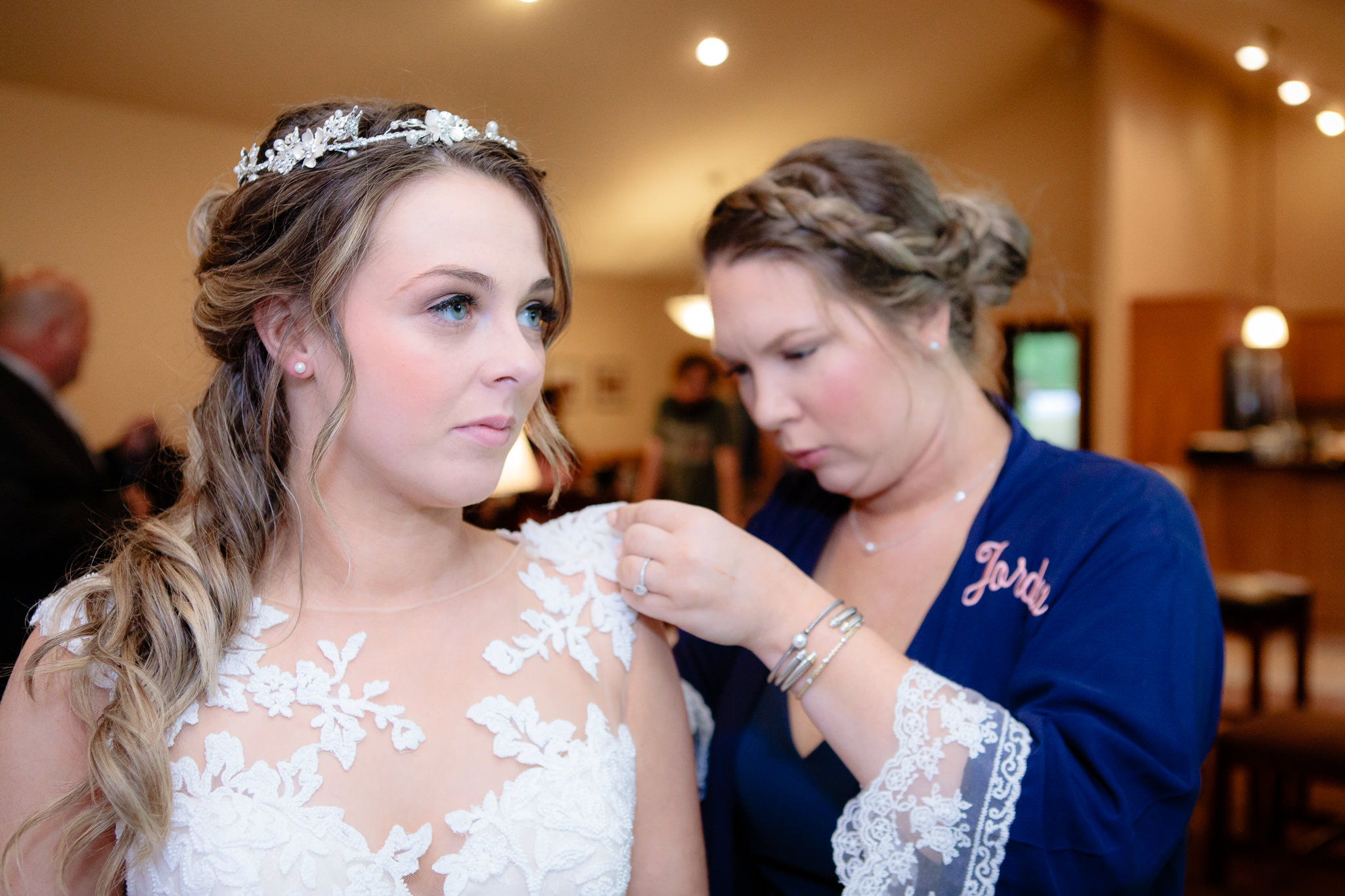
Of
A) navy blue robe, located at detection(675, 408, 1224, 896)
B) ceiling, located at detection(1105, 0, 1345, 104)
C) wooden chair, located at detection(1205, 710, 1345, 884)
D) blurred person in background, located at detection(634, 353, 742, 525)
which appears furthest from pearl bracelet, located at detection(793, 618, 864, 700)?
ceiling, located at detection(1105, 0, 1345, 104)

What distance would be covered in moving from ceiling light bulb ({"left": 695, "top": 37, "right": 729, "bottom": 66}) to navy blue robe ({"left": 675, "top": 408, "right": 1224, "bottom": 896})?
78 centimetres

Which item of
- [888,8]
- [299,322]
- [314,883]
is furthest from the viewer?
[888,8]

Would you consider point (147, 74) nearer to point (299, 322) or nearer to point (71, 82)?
point (71, 82)

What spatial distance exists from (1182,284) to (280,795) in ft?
28.5

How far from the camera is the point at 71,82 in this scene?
4.06 feet

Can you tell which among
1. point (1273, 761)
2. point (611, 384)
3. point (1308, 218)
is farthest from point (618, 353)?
point (1308, 218)

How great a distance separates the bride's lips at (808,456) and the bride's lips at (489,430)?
1.65 feet

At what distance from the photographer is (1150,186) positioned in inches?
295

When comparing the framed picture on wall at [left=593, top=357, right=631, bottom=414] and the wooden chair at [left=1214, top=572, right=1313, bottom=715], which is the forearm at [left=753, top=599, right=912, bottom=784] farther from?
the wooden chair at [left=1214, top=572, right=1313, bottom=715]

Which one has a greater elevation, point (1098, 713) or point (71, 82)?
point (71, 82)

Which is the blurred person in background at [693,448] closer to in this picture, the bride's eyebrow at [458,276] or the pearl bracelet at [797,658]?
the pearl bracelet at [797,658]

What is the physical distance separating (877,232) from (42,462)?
1199 mm

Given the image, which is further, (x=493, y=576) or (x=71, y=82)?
(x=493, y=576)


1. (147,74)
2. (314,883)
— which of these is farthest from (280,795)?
(147,74)
